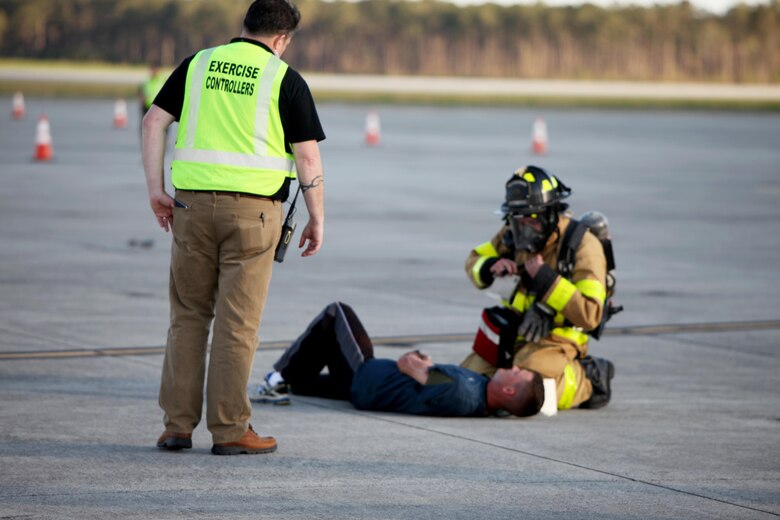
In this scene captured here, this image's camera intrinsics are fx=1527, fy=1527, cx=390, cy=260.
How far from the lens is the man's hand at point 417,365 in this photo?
7.34 m

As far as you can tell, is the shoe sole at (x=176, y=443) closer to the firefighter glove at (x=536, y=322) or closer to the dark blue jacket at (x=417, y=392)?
the dark blue jacket at (x=417, y=392)

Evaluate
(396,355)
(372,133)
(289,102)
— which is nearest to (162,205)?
(289,102)

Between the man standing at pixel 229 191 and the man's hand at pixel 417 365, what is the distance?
1.08 meters

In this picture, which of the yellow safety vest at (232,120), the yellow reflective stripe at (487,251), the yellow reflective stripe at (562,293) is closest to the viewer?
the yellow safety vest at (232,120)

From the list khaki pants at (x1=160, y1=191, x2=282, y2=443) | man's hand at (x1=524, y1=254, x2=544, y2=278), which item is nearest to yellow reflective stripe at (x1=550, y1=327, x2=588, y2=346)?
man's hand at (x1=524, y1=254, x2=544, y2=278)

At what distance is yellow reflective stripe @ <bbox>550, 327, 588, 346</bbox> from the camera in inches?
304

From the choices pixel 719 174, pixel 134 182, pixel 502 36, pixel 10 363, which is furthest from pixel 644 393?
pixel 502 36

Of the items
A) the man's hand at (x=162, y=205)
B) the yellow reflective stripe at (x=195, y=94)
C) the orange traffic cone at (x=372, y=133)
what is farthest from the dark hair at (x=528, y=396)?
the orange traffic cone at (x=372, y=133)

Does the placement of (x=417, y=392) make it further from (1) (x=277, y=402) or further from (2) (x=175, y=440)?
(2) (x=175, y=440)

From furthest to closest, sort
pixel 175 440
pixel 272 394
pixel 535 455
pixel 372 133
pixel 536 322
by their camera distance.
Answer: pixel 372 133 → pixel 272 394 → pixel 536 322 → pixel 535 455 → pixel 175 440

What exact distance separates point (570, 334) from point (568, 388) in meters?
0.28

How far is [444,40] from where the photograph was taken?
96375mm

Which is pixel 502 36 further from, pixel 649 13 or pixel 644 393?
pixel 644 393

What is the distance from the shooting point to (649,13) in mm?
100125
